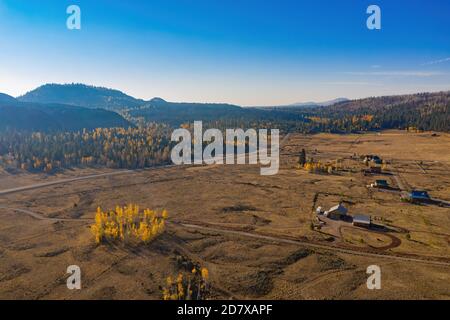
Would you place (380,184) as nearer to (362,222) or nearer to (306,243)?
(362,222)

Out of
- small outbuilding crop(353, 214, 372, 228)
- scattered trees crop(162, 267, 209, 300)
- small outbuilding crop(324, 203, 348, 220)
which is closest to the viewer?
scattered trees crop(162, 267, 209, 300)

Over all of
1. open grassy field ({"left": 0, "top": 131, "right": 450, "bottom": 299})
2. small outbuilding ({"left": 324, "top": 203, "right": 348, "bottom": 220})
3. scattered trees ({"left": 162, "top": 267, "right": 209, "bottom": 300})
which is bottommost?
scattered trees ({"left": 162, "top": 267, "right": 209, "bottom": 300})

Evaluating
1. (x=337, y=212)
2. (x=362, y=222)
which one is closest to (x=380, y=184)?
(x=337, y=212)

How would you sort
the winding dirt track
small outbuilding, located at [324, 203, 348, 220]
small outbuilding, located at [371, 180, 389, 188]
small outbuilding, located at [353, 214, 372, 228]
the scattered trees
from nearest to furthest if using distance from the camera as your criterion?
1. the scattered trees
2. the winding dirt track
3. small outbuilding, located at [353, 214, 372, 228]
4. small outbuilding, located at [324, 203, 348, 220]
5. small outbuilding, located at [371, 180, 389, 188]

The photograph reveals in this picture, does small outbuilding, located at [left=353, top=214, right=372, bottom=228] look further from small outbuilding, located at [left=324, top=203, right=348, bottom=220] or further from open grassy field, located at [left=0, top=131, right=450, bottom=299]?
small outbuilding, located at [left=324, top=203, right=348, bottom=220]

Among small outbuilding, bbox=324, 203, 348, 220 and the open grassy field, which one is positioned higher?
small outbuilding, bbox=324, 203, 348, 220

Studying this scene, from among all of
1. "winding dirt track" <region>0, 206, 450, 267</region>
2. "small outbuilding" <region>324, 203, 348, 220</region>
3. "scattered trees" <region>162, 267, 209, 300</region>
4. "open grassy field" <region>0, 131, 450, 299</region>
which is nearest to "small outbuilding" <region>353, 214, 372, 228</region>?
"open grassy field" <region>0, 131, 450, 299</region>

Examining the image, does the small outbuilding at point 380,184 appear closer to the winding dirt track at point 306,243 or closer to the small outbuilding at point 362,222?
the small outbuilding at point 362,222
